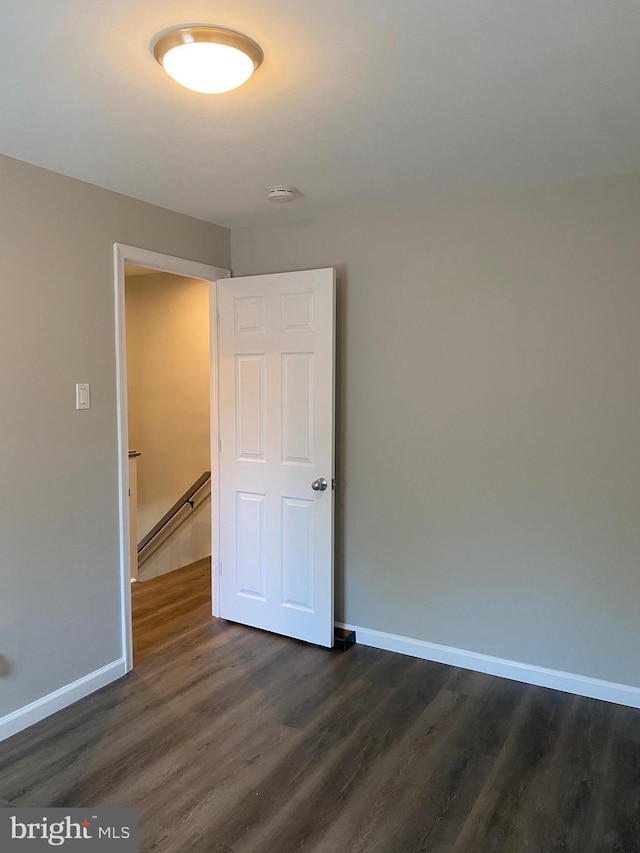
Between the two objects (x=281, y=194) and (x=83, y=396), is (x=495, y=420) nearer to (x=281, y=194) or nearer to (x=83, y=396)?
(x=281, y=194)

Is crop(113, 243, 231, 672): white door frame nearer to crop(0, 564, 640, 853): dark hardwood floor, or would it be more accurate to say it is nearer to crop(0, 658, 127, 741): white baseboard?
crop(0, 658, 127, 741): white baseboard

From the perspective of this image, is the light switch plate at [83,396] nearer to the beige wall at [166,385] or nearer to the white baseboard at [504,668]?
the white baseboard at [504,668]

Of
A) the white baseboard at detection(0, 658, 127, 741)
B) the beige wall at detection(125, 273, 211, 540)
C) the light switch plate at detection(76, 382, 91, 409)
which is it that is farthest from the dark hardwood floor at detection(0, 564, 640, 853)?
the beige wall at detection(125, 273, 211, 540)

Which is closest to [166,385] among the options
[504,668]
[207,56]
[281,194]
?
[281,194]

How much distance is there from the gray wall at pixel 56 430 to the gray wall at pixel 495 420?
1.21 m

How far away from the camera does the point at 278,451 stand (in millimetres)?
3445

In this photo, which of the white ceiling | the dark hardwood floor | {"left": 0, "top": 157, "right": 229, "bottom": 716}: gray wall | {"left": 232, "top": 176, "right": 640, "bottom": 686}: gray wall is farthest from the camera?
{"left": 232, "top": 176, "right": 640, "bottom": 686}: gray wall

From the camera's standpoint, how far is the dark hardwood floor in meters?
2.03

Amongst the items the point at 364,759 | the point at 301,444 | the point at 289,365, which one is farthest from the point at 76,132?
the point at 364,759

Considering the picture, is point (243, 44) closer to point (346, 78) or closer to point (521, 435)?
point (346, 78)

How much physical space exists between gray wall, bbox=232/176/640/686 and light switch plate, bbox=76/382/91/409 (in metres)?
1.36

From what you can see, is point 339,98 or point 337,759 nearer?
point 339,98

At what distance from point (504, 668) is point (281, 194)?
2617 millimetres

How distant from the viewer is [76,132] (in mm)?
2184
